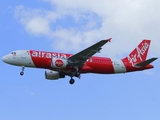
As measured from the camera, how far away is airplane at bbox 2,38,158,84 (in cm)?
7081

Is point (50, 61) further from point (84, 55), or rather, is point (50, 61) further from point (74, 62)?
point (84, 55)

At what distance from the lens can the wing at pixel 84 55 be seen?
68988 millimetres

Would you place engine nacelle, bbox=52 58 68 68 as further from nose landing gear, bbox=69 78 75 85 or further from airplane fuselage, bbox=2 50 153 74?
nose landing gear, bbox=69 78 75 85

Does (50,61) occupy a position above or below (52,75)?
above

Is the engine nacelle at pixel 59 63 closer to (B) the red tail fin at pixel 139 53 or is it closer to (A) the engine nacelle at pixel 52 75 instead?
(A) the engine nacelle at pixel 52 75

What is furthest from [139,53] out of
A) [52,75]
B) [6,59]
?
[6,59]

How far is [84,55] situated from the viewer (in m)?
71.6

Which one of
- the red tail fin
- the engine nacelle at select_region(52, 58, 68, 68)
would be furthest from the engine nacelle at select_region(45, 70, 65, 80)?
the red tail fin

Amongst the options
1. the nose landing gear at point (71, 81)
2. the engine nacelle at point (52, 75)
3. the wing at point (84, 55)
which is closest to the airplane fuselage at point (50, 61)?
the wing at point (84, 55)

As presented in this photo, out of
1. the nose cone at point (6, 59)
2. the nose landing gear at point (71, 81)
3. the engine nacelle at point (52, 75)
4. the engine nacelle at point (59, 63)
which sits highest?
the nose cone at point (6, 59)

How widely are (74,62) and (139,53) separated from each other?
12684mm

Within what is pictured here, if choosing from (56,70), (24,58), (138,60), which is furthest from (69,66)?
(138,60)

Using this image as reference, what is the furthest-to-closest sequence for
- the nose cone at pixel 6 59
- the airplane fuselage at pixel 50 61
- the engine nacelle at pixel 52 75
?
the engine nacelle at pixel 52 75, the nose cone at pixel 6 59, the airplane fuselage at pixel 50 61

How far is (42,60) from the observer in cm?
7081
